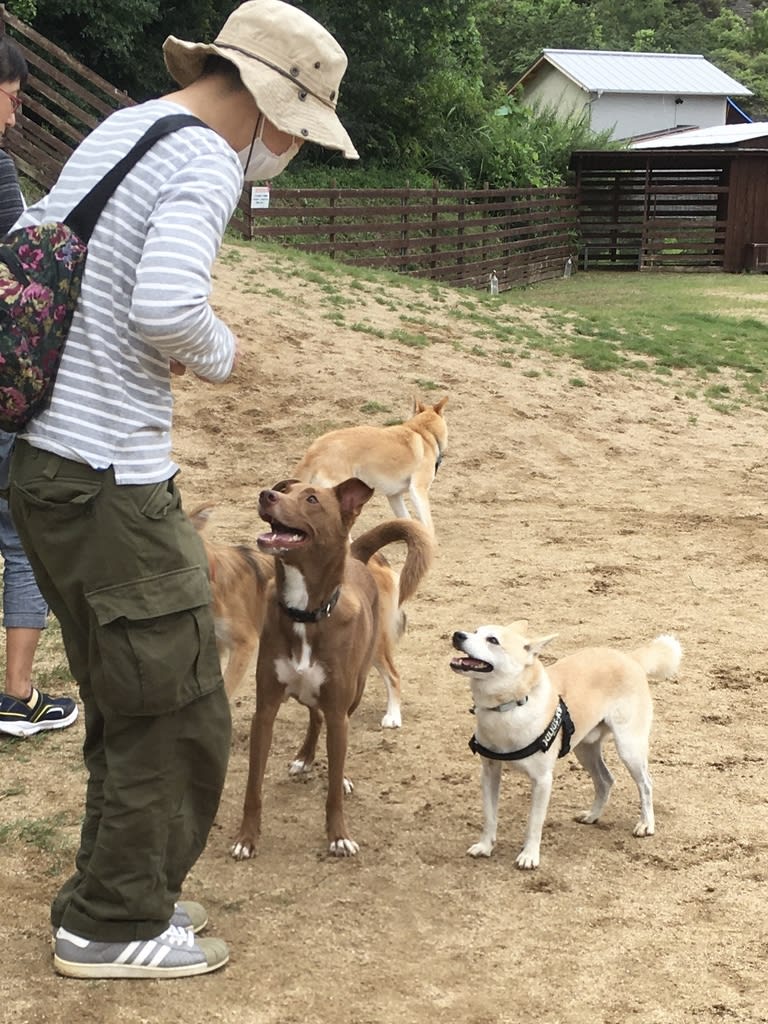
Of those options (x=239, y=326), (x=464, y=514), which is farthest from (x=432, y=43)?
(x=464, y=514)

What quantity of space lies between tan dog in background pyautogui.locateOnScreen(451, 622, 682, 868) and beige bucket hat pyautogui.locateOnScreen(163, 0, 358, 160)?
1.76 metres

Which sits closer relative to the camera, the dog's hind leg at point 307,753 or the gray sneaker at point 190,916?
the gray sneaker at point 190,916

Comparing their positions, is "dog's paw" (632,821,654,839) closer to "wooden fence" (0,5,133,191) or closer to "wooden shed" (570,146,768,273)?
"wooden fence" (0,5,133,191)

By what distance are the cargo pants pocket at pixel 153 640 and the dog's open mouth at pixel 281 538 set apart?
901mm

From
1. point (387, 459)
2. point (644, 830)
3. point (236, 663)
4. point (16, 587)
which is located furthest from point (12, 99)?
point (387, 459)

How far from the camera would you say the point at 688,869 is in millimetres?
3906

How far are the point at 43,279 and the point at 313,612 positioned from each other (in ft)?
5.33

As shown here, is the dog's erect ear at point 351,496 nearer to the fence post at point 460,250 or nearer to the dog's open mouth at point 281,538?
the dog's open mouth at point 281,538

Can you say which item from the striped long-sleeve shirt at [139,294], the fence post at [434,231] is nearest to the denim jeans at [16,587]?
the striped long-sleeve shirt at [139,294]

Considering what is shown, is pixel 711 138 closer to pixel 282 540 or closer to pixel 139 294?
pixel 282 540

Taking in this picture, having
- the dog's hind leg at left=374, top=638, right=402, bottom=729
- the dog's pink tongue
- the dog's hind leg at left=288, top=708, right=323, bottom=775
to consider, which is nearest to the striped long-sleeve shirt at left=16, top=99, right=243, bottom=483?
the dog's pink tongue

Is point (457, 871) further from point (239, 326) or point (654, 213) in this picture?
point (654, 213)

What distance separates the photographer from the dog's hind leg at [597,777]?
4.26 meters

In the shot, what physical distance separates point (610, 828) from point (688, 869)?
0.38 m
